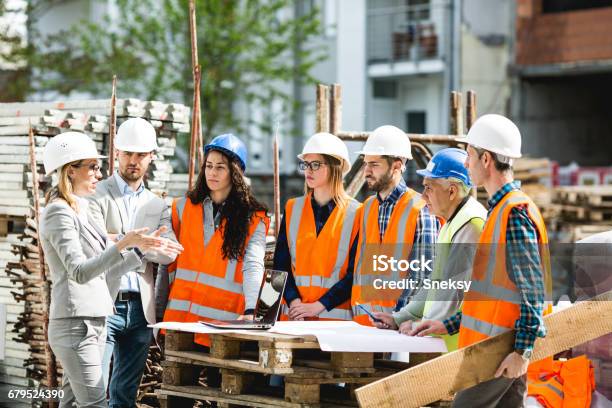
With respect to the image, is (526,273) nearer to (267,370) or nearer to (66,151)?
(267,370)

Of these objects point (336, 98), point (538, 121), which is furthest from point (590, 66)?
point (336, 98)

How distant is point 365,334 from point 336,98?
12.8ft

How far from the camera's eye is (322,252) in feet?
24.1

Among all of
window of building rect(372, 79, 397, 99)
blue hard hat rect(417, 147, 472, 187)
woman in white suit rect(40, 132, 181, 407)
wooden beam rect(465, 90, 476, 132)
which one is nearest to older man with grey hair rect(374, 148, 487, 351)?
blue hard hat rect(417, 147, 472, 187)

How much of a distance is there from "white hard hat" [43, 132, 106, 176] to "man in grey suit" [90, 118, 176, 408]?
814mm

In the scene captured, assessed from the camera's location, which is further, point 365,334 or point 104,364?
point 104,364

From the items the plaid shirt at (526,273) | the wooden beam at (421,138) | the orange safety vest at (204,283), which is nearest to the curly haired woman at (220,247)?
the orange safety vest at (204,283)

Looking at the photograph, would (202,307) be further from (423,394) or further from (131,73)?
(131,73)

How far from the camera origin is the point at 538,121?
3073cm

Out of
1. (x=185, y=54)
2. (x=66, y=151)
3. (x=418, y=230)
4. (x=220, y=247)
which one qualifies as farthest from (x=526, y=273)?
(x=185, y=54)

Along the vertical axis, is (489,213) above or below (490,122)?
below

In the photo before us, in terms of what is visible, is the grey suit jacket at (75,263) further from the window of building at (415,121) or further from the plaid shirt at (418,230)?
the window of building at (415,121)

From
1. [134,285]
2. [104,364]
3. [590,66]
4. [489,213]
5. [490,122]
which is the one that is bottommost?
[104,364]

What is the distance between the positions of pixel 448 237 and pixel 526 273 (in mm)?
1045
